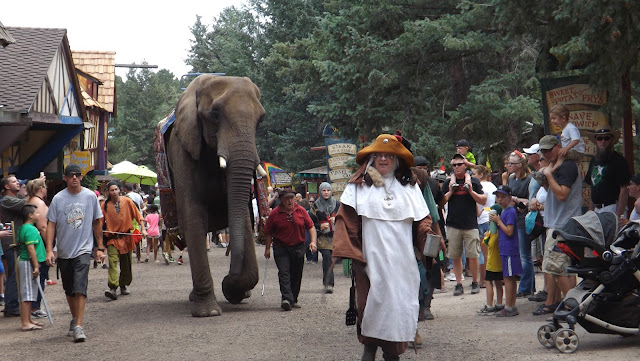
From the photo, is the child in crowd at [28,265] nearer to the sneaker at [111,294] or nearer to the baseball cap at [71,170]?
the baseball cap at [71,170]

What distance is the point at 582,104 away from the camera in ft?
39.8

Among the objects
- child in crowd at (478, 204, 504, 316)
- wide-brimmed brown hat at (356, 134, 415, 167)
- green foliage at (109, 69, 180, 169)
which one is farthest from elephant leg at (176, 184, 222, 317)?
green foliage at (109, 69, 180, 169)

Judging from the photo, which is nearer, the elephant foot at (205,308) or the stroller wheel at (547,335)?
the stroller wheel at (547,335)

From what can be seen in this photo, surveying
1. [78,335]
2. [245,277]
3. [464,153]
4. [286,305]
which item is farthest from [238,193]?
[464,153]

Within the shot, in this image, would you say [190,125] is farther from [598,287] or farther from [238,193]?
[598,287]

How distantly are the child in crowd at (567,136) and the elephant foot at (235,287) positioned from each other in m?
4.91

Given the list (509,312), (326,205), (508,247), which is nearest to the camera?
(508,247)

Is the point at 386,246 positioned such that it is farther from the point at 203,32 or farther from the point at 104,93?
the point at 203,32

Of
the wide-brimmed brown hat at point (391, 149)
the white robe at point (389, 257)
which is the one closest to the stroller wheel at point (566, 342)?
the white robe at point (389, 257)

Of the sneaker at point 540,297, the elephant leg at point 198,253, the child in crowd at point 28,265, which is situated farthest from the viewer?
the elephant leg at point 198,253

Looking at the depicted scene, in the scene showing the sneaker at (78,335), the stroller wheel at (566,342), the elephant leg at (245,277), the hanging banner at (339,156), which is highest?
the hanging banner at (339,156)

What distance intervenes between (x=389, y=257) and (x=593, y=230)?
7.47ft

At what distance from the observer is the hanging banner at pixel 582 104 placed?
12008 millimetres

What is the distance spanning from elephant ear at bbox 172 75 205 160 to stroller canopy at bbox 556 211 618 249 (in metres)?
5.70
